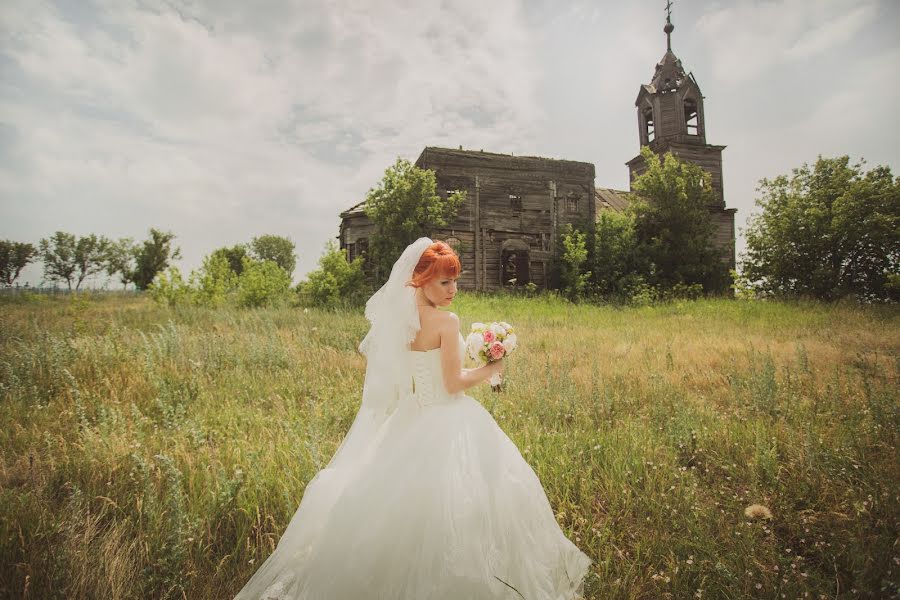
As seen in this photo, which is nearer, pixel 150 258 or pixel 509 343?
pixel 509 343

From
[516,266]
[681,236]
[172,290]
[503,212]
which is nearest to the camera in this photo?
[172,290]

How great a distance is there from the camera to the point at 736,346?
704cm

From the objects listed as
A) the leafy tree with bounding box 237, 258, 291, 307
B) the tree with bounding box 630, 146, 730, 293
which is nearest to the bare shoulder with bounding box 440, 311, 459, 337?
the leafy tree with bounding box 237, 258, 291, 307

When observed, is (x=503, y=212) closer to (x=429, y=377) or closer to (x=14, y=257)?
(x=429, y=377)

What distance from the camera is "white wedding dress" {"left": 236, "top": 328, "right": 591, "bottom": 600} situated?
1.75 meters

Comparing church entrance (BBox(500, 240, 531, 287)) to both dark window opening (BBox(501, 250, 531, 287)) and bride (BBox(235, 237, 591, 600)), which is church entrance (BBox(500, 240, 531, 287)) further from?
bride (BBox(235, 237, 591, 600))

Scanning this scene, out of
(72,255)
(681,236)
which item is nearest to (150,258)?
(72,255)

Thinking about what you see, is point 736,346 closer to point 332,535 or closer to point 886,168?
point 332,535

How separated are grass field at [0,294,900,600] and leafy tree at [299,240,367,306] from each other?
9.80 metres

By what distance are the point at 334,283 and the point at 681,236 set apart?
17.0 meters

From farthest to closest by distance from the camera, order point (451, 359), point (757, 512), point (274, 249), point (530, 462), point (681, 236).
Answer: point (274, 249)
point (681, 236)
point (530, 462)
point (757, 512)
point (451, 359)

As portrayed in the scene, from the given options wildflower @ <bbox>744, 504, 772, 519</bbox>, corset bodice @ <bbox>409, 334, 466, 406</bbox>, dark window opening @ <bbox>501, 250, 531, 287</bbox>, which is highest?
dark window opening @ <bbox>501, 250, 531, 287</bbox>

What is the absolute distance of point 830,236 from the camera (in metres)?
15.2

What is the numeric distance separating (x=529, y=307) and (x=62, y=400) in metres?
13.0
